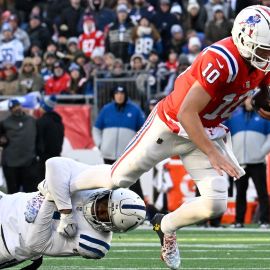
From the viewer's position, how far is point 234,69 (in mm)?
6812

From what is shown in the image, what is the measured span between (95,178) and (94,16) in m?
A: 11.9

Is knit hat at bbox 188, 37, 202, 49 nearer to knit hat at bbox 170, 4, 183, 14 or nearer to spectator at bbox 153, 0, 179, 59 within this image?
spectator at bbox 153, 0, 179, 59

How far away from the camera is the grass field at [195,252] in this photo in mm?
7914

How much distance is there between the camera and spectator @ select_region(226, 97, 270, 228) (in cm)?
1234

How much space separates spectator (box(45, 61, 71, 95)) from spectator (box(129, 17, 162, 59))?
1.24 metres

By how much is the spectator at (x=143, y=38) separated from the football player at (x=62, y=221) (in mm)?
10561

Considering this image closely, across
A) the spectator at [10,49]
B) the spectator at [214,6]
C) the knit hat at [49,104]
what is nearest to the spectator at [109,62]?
the spectator at [10,49]

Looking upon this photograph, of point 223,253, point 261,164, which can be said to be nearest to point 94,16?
point 261,164

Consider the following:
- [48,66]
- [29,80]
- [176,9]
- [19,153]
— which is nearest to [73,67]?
[48,66]

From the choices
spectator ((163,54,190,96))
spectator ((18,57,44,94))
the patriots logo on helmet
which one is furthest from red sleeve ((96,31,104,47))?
the patriots logo on helmet

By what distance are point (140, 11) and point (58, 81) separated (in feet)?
7.12

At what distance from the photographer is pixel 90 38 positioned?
18094mm

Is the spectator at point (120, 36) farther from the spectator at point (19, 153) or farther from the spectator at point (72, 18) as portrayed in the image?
the spectator at point (19, 153)

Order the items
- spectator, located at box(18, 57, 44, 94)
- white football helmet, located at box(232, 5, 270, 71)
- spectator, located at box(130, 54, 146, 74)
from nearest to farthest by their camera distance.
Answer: white football helmet, located at box(232, 5, 270, 71) < spectator, located at box(130, 54, 146, 74) < spectator, located at box(18, 57, 44, 94)
